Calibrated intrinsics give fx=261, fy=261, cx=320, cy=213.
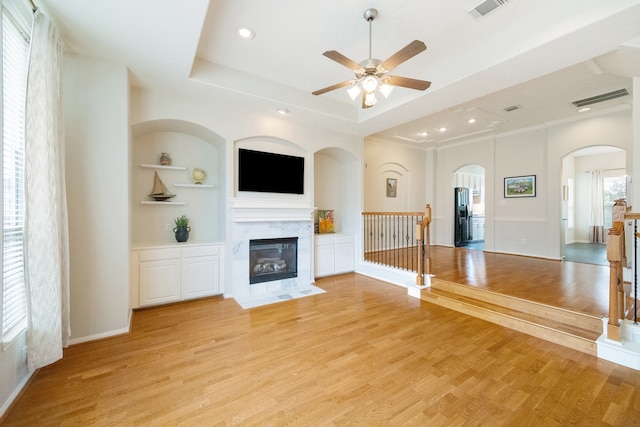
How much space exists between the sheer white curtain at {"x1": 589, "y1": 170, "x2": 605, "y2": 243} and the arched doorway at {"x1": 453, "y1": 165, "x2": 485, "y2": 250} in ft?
10.4

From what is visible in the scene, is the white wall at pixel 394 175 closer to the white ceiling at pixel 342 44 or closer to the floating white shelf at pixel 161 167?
the white ceiling at pixel 342 44

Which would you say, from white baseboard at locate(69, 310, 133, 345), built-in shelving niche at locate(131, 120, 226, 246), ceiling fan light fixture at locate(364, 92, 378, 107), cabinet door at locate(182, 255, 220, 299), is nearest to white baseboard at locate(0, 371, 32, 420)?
white baseboard at locate(69, 310, 133, 345)

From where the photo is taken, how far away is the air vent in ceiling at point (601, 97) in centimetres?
425

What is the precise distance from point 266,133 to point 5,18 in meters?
2.82

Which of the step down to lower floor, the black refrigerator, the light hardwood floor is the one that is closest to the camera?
the light hardwood floor

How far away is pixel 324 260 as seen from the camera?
17.0 ft

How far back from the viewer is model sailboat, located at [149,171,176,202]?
390 cm

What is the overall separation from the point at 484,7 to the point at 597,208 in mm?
9652

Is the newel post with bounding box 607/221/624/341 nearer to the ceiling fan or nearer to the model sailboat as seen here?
the ceiling fan

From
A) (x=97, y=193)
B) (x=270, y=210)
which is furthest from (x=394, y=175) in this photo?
(x=97, y=193)

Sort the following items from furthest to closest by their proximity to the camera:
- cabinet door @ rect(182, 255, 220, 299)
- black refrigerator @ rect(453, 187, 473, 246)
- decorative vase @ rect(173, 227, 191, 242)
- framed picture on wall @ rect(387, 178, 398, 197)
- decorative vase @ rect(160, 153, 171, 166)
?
1. black refrigerator @ rect(453, 187, 473, 246)
2. framed picture on wall @ rect(387, 178, 398, 197)
3. decorative vase @ rect(160, 153, 171, 166)
4. decorative vase @ rect(173, 227, 191, 242)
5. cabinet door @ rect(182, 255, 220, 299)

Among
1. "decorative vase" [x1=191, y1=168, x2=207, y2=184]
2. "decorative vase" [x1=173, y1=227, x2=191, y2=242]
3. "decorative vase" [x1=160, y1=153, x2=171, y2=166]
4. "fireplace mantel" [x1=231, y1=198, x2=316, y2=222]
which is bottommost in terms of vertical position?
"decorative vase" [x1=173, y1=227, x2=191, y2=242]

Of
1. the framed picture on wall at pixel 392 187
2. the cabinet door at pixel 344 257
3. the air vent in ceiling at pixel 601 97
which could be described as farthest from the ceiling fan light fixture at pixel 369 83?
the framed picture on wall at pixel 392 187

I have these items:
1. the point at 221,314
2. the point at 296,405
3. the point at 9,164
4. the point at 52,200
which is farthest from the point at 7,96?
the point at 296,405
